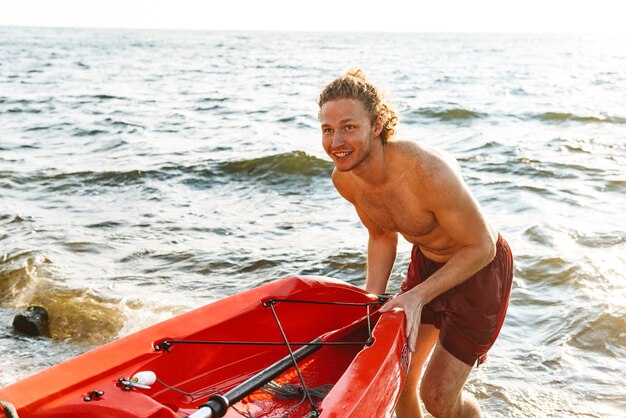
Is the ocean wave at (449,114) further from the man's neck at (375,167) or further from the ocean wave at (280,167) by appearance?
the man's neck at (375,167)

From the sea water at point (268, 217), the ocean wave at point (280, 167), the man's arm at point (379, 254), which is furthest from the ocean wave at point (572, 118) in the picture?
the man's arm at point (379, 254)

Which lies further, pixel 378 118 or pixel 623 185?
pixel 623 185

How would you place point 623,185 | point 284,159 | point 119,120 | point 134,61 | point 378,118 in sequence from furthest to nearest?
point 134,61, point 119,120, point 284,159, point 623,185, point 378,118

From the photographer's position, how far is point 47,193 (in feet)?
35.3

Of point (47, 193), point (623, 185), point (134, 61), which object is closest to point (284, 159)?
point (47, 193)

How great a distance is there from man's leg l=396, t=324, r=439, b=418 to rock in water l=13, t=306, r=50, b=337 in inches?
129

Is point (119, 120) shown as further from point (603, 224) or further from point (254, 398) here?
point (254, 398)

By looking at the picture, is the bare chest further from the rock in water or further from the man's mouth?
the rock in water

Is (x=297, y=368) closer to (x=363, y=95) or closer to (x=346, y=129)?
(x=346, y=129)

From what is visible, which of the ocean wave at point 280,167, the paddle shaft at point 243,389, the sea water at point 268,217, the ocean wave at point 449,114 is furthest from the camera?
the ocean wave at point 449,114

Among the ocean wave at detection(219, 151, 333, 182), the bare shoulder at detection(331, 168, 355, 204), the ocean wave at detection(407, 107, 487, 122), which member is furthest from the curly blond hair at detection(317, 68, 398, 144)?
the ocean wave at detection(407, 107, 487, 122)

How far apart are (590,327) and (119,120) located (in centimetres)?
1399

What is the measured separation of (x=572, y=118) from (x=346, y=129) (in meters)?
14.4

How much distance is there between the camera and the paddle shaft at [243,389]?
121 inches
